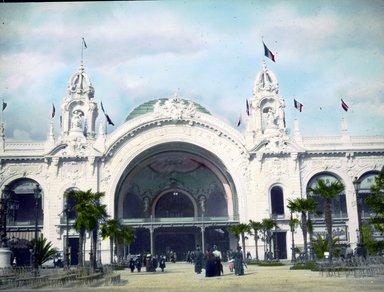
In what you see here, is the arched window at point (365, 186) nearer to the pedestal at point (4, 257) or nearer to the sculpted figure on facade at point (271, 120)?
the sculpted figure on facade at point (271, 120)

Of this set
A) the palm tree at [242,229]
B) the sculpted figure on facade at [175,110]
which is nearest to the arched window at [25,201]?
the sculpted figure on facade at [175,110]

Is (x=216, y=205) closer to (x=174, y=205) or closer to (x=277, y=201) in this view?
(x=174, y=205)

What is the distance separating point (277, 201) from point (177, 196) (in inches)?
560

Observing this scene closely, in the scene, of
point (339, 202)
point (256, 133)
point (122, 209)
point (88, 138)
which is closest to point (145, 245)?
point (122, 209)

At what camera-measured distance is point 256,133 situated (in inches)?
2399

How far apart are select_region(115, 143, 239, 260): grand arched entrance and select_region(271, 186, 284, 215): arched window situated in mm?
4641

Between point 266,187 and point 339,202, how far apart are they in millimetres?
9388

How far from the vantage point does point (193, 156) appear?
63.5 metres

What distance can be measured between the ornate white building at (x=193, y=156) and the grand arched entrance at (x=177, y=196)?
38 centimetres

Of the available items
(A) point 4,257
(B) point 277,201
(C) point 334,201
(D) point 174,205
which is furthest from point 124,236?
(C) point 334,201

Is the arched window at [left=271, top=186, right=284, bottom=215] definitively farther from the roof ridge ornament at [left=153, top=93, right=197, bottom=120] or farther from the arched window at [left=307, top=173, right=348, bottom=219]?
the roof ridge ornament at [left=153, top=93, right=197, bottom=120]

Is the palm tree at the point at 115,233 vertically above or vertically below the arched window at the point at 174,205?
below

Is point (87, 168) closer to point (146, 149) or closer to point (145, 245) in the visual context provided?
point (146, 149)

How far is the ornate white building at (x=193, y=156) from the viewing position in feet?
187
